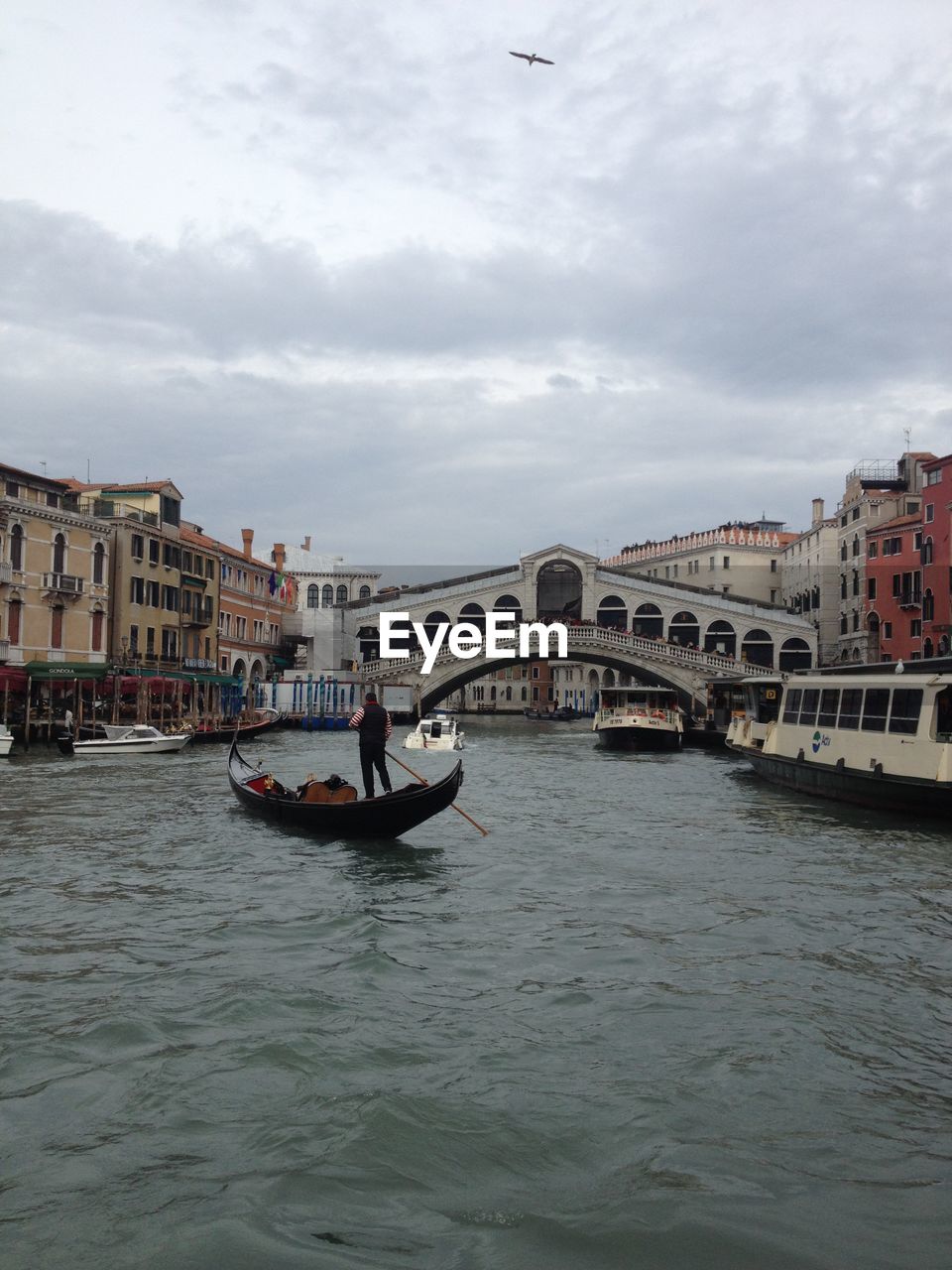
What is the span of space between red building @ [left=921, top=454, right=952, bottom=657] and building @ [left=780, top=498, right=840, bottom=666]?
9.34 metres

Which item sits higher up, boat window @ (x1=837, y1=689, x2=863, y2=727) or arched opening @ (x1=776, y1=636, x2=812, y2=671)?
arched opening @ (x1=776, y1=636, x2=812, y2=671)

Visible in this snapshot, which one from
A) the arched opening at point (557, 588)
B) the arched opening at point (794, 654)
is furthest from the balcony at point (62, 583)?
the arched opening at point (794, 654)

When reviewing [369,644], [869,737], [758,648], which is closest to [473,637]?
[369,644]

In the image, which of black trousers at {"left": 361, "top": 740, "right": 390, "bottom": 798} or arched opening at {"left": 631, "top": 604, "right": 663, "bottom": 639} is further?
arched opening at {"left": 631, "top": 604, "right": 663, "bottom": 639}

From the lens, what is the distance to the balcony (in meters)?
26.9

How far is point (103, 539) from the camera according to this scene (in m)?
29.5

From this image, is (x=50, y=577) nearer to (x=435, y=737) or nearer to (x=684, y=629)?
(x=435, y=737)

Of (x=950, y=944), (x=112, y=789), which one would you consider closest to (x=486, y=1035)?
(x=950, y=944)

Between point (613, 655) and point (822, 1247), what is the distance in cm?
3629

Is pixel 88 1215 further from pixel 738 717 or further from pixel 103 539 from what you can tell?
pixel 103 539

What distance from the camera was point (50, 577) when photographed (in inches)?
1057

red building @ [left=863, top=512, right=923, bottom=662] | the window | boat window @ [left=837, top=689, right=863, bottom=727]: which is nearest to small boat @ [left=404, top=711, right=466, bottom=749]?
the window

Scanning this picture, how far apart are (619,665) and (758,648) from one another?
769 cm

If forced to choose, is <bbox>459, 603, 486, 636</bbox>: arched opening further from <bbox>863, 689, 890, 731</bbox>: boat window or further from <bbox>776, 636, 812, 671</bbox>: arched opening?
<bbox>863, 689, 890, 731</bbox>: boat window
